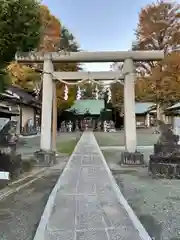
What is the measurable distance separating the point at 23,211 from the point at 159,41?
32.5m

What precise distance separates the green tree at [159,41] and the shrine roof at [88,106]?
8.21m

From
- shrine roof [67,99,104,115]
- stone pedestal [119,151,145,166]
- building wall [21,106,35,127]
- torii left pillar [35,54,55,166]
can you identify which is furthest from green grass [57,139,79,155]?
shrine roof [67,99,104,115]

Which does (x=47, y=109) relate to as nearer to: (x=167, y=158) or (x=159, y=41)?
(x=167, y=158)

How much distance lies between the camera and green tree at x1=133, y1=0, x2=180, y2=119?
1211 inches

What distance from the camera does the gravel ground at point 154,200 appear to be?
401 cm

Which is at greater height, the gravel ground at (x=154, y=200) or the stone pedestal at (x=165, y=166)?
the stone pedestal at (x=165, y=166)

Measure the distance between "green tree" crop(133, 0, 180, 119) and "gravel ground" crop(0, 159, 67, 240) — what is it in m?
25.6

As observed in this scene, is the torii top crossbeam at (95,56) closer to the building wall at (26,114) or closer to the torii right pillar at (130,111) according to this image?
the torii right pillar at (130,111)

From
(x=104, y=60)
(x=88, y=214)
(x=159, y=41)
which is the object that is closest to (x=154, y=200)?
(x=88, y=214)

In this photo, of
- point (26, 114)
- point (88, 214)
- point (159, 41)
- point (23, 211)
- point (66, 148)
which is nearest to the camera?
point (88, 214)

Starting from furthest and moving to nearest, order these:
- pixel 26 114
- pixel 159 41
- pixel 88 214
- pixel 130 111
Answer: pixel 159 41, pixel 26 114, pixel 130 111, pixel 88 214

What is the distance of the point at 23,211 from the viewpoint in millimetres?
4809

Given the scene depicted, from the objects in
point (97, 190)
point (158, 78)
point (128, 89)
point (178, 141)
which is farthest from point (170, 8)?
point (97, 190)

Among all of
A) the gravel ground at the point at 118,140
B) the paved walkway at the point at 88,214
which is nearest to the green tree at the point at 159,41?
the gravel ground at the point at 118,140
